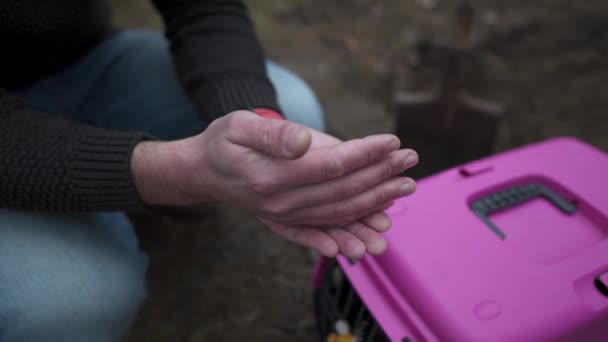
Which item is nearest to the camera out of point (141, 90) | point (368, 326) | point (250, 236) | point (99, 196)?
point (99, 196)

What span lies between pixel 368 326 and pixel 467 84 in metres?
1.42

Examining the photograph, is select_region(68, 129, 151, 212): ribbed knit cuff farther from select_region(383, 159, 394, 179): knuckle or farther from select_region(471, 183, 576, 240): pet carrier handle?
select_region(471, 183, 576, 240): pet carrier handle

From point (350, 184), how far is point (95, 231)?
1.75ft

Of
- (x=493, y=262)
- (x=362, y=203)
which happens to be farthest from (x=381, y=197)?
(x=493, y=262)

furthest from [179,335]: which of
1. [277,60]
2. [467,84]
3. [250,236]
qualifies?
[467,84]

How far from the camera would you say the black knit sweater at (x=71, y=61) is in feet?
2.48

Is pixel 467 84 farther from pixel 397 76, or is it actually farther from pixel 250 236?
pixel 250 236

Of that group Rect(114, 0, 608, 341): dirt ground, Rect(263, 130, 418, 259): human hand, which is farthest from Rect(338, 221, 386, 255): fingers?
Rect(114, 0, 608, 341): dirt ground

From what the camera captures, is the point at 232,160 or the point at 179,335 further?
the point at 179,335

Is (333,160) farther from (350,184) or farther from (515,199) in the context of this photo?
(515,199)

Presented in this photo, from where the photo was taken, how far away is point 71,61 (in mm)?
1105

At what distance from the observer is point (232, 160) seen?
64 centimetres

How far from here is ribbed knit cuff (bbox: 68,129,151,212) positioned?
77 centimetres

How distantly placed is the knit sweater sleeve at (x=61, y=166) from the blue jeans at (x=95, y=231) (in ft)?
0.25
